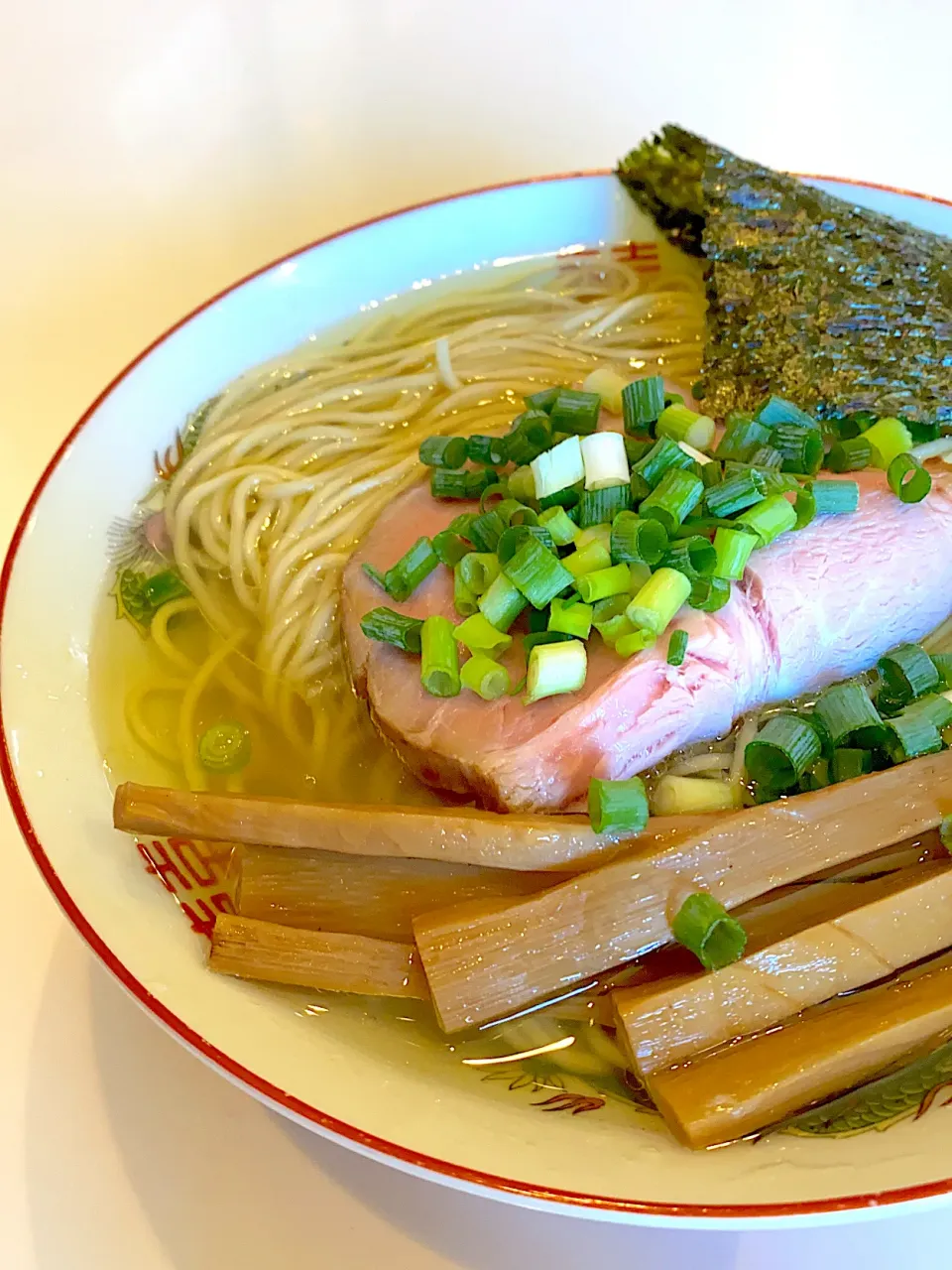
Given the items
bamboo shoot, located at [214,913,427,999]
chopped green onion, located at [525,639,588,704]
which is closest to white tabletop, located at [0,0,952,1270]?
bamboo shoot, located at [214,913,427,999]

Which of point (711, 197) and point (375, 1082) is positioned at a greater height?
point (711, 197)

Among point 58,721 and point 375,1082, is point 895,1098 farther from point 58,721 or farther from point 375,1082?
point 58,721

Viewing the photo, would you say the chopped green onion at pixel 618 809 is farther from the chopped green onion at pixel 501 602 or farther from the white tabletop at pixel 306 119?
the white tabletop at pixel 306 119

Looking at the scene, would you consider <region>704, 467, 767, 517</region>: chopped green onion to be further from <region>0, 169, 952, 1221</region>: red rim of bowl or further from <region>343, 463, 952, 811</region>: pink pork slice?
<region>0, 169, 952, 1221</region>: red rim of bowl

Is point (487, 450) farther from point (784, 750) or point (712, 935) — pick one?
point (712, 935)

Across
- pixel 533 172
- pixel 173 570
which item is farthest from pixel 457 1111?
pixel 533 172
